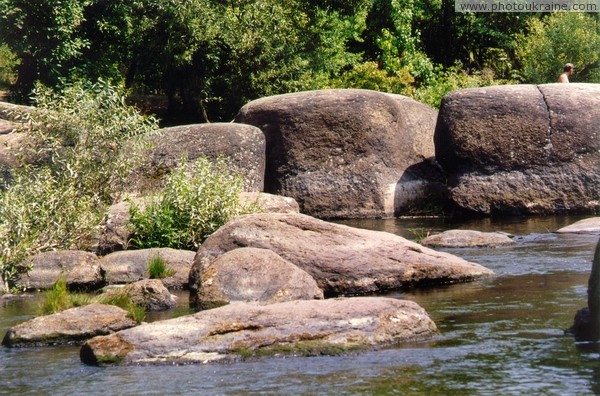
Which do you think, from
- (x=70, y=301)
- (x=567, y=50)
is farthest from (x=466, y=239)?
(x=567, y=50)

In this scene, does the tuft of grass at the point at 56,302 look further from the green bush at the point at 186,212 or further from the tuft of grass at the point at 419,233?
the tuft of grass at the point at 419,233

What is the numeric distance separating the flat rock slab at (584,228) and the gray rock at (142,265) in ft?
22.2

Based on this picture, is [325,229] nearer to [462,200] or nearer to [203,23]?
[462,200]

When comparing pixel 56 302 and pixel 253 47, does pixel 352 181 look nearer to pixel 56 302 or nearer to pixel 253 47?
pixel 253 47

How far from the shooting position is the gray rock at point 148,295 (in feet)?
45.2

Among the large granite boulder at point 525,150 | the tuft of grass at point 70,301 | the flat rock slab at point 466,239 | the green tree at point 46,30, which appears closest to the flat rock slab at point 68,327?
the tuft of grass at point 70,301

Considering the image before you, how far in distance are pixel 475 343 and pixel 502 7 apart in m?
27.0

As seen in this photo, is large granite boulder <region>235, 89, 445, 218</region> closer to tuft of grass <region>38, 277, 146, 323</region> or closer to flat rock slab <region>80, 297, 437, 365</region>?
tuft of grass <region>38, 277, 146, 323</region>

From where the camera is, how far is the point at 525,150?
78.5 feet

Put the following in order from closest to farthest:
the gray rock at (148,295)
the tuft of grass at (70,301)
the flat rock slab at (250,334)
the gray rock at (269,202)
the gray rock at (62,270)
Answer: the flat rock slab at (250,334), the tuft of grass at (70,301), the gray rock at (148,295), the gray rock at (62,270), the gray rock at (269,202)

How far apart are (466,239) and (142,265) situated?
5.45 meters

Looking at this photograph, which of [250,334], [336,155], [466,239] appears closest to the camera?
[250,334]

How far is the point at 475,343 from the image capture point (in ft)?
37.0

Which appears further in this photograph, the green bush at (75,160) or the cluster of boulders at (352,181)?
the green bush at (75,160)
